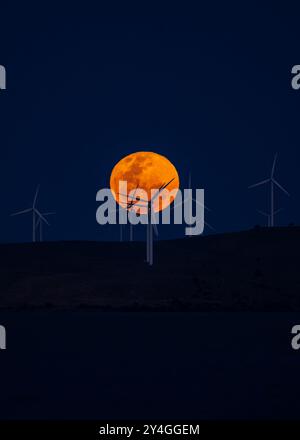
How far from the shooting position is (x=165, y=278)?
15688 cm

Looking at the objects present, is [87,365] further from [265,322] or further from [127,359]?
[265,322]

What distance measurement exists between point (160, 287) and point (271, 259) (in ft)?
123

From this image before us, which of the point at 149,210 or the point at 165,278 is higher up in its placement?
the point at 149,210

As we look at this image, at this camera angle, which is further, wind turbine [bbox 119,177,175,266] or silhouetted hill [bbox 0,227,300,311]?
wind turbine [bbox 119,177,175,266]

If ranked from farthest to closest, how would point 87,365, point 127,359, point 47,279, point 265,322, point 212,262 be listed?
point 212,262 → point 47,279 → point 265,322 → point 127,359 → point 87,365

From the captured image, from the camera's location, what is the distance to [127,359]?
66875 millimetres

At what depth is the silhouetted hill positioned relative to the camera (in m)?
141

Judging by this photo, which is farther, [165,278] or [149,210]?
[165,278]

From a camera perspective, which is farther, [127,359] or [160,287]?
[160,287]

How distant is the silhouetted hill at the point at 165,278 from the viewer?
141375 mm

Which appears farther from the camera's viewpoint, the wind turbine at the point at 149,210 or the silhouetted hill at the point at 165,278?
the wind turbine at the point at 149,210
